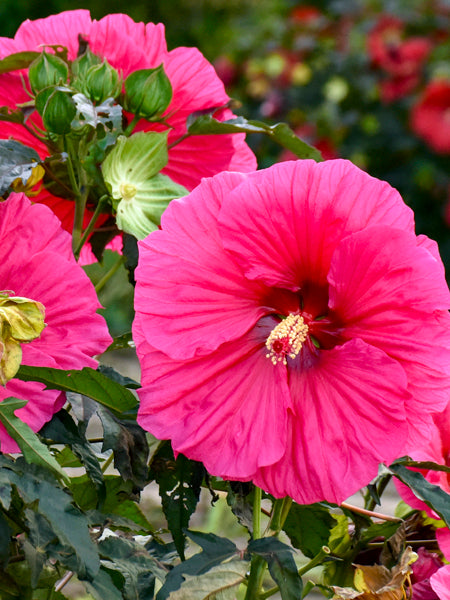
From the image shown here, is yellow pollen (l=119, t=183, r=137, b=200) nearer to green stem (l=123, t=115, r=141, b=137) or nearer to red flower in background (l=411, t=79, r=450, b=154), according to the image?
green stem (l=123, t=115, r=141, b=137)

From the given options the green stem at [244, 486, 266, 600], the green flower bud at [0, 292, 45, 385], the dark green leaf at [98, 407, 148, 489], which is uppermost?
the green flower bud at [0, 292, 45, 385]

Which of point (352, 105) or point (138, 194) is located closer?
point (138, 194)

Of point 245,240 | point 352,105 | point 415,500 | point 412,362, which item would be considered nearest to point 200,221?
point 245,240

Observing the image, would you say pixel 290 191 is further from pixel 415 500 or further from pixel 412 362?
pixel 415 500

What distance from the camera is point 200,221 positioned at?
580 mm

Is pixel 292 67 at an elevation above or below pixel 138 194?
below

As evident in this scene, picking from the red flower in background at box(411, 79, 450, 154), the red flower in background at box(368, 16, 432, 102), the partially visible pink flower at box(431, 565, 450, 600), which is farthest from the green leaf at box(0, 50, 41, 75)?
the red flower in background at box(368, 16, 432, 102)

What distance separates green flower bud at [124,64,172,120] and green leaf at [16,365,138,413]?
0.70 feet

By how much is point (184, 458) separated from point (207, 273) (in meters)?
0.13

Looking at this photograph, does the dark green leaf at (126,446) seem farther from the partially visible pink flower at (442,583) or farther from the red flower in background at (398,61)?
the red flower in background at (398,61)

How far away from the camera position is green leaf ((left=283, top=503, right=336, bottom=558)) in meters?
0.68

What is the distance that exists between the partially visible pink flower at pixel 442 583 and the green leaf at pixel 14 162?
1.23ft

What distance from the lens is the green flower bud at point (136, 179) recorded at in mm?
638

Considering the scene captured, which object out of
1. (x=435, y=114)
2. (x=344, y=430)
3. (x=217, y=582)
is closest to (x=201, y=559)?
(x=217, y=582)
